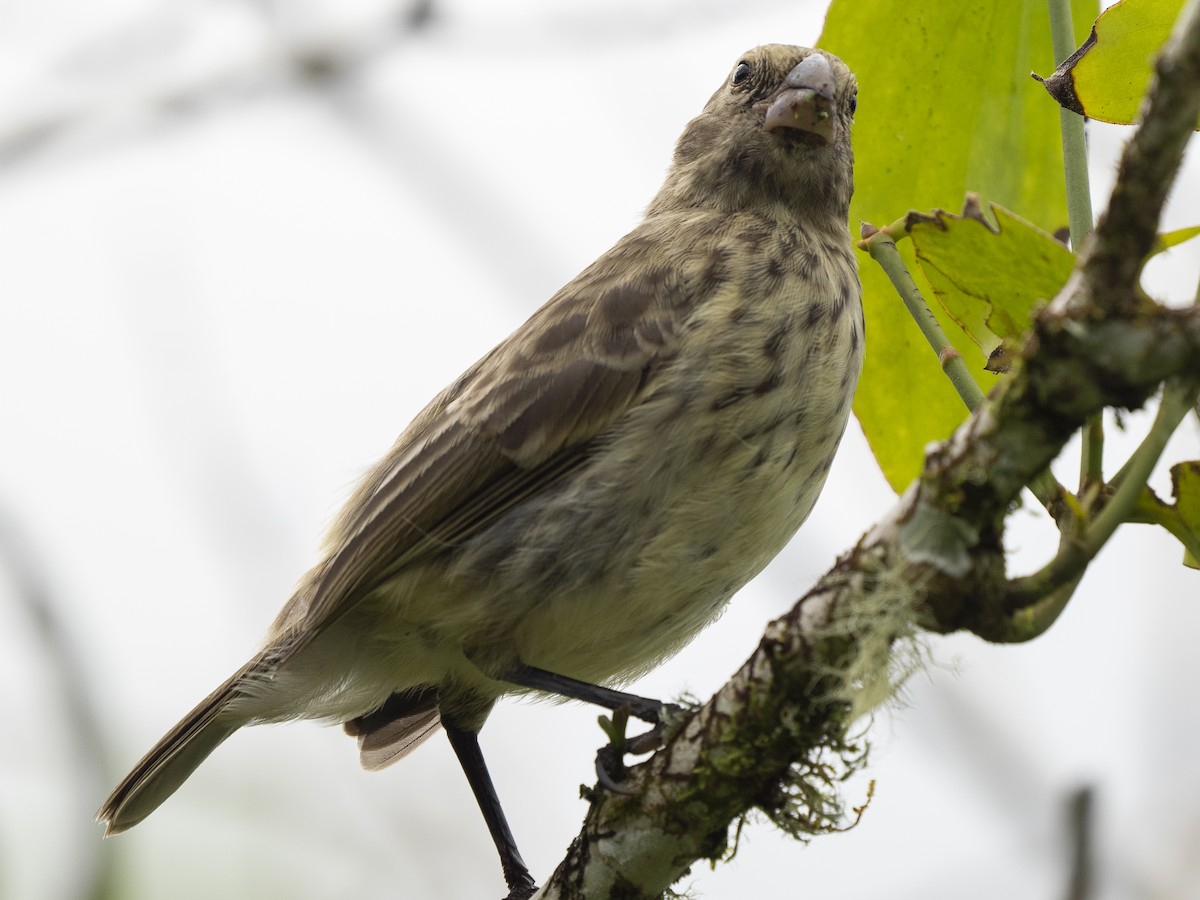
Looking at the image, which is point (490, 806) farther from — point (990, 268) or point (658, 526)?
point (990, 268)

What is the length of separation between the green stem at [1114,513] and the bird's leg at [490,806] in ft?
6.45

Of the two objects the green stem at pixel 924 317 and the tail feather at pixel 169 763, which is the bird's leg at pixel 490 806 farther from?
the green stem at pixel 924 317

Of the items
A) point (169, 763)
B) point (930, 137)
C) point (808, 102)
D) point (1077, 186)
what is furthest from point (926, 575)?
point (169, 763)

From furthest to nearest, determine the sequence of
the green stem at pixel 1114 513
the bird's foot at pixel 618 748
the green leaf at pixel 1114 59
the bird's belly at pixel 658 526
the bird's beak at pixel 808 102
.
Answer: the bird's beak at pixel 808 102 → the bird's belly at pixel 658 526 → the bird's foot at pixel 618 748 → the green leaf at pixel 1114 59 → the green stem at pixel 1114 513

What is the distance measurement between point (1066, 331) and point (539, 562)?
1.55m

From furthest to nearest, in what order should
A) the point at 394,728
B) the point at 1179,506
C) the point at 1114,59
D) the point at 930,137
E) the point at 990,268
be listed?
the point at 394,728 → the point at 930,137 → the point at 1114,59 → the point at 990,268 → the point at 1179,506

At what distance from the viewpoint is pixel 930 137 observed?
7.59 feet

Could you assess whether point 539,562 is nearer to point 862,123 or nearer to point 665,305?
point 665,305

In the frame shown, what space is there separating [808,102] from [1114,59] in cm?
151

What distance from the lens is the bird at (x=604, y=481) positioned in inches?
109

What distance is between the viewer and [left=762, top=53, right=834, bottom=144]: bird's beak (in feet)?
10.9

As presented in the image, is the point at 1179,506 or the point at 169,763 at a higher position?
the point at 169,763

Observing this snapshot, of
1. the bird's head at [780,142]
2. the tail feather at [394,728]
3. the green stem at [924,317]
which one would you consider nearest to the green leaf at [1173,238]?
the green stem at [924,317]

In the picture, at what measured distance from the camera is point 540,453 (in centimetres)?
293
